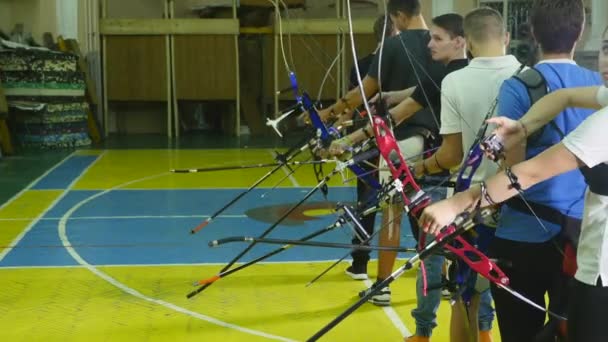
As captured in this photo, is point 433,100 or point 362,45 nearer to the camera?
point 433,100

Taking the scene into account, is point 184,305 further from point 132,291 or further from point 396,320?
point 396,320

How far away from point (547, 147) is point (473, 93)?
20.9 inches

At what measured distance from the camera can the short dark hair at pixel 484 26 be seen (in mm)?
2729

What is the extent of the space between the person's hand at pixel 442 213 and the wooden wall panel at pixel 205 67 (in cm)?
1077

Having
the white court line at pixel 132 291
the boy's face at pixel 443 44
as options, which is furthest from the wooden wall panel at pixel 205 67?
the boy's face at pixel 443 44

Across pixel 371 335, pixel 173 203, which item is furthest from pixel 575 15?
pixel 173 203

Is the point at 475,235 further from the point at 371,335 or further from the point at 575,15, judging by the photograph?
the point at 371,335

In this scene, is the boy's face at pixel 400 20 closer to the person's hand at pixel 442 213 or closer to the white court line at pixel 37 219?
the person's hand at pixel 442 213

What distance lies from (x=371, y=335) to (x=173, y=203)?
3669 mm

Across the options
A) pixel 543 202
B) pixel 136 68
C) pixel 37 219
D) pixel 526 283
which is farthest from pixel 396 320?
pixel 136 68

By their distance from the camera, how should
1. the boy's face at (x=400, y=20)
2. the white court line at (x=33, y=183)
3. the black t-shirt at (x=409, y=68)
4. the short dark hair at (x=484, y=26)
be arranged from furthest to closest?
the white court line at (x=33, y=183) < the boy's face at (x=400, y=20) < the black t-shirt at (x=409, y=68) < the short dark hair at (x=484, y=26)

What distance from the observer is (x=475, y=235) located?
2660 mm

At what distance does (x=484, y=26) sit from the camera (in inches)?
108

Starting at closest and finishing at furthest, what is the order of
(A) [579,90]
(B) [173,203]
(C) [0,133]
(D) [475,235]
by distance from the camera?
1. (A) [579,90]
2. (D) [475,235]
3. (B) [173,203]
4. (C) [0,133]
